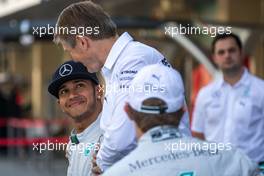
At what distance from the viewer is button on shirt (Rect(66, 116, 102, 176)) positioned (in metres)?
3.66

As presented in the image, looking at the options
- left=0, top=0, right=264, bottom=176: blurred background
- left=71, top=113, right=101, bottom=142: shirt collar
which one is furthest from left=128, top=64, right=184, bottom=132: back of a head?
left=0, top=0, right=264, bottom=176: blurred background

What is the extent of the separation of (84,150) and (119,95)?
60 centimetres

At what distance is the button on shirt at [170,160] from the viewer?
8.36 feet

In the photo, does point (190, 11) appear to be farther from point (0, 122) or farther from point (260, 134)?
point (260, 134)

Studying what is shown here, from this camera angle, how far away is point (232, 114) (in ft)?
18.4

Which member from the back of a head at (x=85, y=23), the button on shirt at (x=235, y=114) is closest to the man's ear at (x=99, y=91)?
the back of a head at (x=85, y=23)

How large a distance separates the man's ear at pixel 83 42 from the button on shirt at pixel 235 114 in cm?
232

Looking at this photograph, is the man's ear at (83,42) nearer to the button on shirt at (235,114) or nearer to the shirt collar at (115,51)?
the shirt collar at (115,51)

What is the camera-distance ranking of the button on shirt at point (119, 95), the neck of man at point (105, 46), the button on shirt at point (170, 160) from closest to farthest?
the button on shirt at point (170, 160), the button on shirt at point (119, 95), the neck of man at point (105, 46)

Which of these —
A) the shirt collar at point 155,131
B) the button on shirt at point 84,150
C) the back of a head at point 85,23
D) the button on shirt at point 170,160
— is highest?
the back of a head at point 85,23

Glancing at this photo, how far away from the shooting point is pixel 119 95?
323cm

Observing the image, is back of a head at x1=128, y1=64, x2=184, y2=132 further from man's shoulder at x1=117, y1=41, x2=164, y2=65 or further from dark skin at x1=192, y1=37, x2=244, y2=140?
dark skin at x1=192, y1=37, x2=244, y2=140

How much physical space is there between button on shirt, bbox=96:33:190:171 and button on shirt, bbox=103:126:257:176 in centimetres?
38

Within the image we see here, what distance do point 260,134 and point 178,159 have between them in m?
3.06
